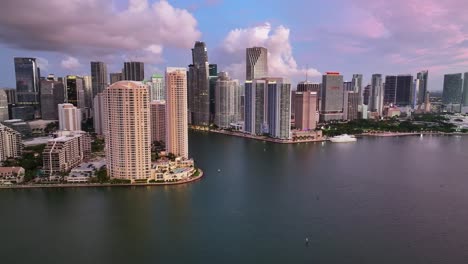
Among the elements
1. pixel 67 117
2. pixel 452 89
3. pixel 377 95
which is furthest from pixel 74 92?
pixel 452 89

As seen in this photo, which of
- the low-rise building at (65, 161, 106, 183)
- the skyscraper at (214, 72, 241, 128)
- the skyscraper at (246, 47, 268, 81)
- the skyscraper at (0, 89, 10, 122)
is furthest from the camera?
the skyscraper at (246, 47, 268, 81)

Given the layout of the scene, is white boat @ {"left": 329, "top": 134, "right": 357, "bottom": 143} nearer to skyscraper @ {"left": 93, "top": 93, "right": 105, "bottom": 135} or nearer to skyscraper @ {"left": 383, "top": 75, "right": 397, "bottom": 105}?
skyscraper @ {"left": 93, "top": 93, "right": 105, "bottom": 135}

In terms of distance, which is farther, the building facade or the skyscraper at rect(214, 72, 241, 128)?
the skyscraper at rect(214, 72, 241, 128)

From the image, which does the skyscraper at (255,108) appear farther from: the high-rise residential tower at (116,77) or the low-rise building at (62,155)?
the high-rise residential tower at (116,77)

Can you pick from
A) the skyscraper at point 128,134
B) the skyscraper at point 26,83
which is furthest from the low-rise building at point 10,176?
the skyscraper at point 26,83

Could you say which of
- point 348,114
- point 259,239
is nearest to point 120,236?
point 259,239

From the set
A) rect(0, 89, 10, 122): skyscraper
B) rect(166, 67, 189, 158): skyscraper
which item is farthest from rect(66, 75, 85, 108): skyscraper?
rect(166, 67, 189, 158): skyscraper

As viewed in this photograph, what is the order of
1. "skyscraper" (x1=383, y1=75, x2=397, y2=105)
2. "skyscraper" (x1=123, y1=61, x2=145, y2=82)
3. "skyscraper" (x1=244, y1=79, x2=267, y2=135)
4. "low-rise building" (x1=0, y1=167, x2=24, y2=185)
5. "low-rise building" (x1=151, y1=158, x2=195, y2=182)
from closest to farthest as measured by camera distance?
"low-rise building" (x1=0, y1=167, x2=24, y2=185) < "low-rise building" (x1=151, y1=158, x2=195, y2=182) < "skyscraper" (x1=244, y1=79, x2=267, y2=135) < "skyscraper" (x1=123, y1=61, x2=145, y2=82) < "skyscraper" (x1=383, y1=75, x2=397, y2=105)

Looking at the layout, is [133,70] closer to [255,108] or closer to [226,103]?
[226,103]
